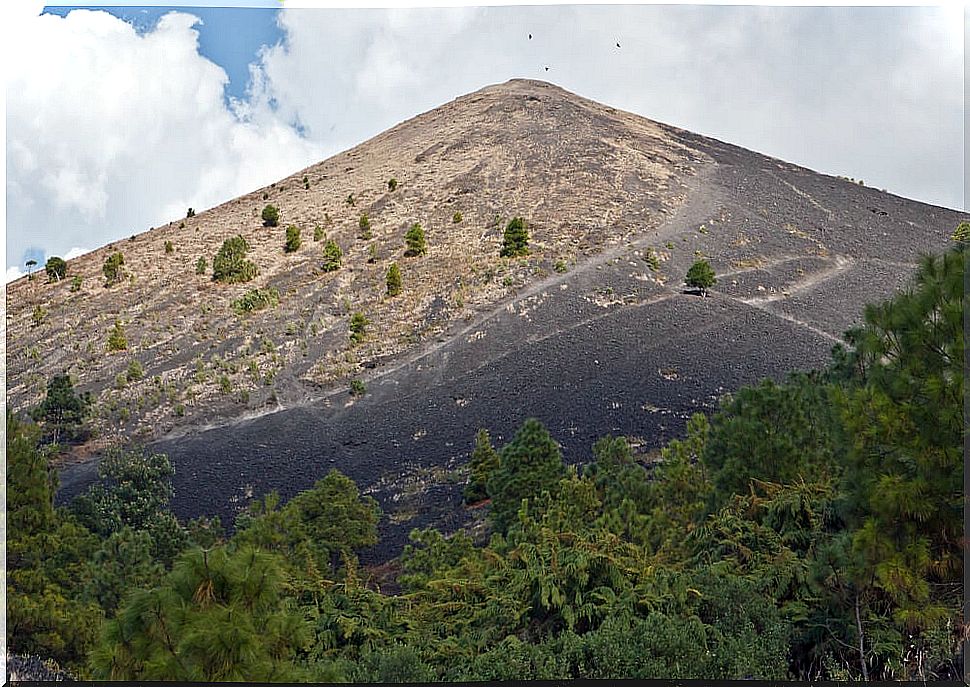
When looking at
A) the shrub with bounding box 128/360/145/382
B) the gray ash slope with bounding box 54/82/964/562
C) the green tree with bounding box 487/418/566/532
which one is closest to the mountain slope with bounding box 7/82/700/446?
the shrub with bounding box 128/360/145/382

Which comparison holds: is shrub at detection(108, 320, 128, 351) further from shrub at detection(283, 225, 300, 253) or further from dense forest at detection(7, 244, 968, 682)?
dense forest at detection(7, 244, 968, 682)

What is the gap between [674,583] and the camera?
516 centimetres

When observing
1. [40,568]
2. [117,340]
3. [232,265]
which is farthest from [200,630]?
[232,265]

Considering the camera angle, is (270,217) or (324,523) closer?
(324,523)

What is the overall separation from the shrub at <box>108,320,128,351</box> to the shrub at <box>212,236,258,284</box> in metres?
4.23

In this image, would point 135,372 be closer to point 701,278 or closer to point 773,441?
point 701,278

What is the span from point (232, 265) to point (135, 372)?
7293mm

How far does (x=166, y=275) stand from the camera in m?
25.8

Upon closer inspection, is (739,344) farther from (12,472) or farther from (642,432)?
(12,472)

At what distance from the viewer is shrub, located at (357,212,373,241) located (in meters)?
27.3

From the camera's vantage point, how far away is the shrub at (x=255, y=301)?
22406 millimetres

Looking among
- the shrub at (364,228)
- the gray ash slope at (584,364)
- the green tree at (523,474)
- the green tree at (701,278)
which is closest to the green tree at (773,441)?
the green tree at (523,474)

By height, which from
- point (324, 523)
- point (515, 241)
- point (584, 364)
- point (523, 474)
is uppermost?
point (515, 241)

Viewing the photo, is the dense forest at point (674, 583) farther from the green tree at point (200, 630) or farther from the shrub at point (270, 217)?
the shrub at point (270, 217)
